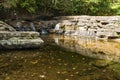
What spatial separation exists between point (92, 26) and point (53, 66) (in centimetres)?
1138

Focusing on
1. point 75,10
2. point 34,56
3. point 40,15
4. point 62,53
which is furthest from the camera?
point 75,10

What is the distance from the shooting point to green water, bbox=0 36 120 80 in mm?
7125

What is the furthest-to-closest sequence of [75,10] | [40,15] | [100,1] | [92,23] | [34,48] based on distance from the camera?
[100,1] → [75,10] → [40,15] → [92,23] → [34,48]

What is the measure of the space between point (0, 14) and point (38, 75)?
13.1 m

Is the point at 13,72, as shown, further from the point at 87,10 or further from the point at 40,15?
the point at 87,10

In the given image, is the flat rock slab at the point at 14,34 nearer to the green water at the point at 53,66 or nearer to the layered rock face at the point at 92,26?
the green water at the point at 53,66

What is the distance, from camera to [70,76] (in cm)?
717

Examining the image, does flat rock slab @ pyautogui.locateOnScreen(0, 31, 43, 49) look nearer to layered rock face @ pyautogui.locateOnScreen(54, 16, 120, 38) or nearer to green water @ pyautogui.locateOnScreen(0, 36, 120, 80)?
green water @ pyautogui.locateOnScreen(0, 36, 120, 80)

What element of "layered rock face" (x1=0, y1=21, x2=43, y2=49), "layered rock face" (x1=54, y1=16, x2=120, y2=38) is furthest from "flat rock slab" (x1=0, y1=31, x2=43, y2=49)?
"layered rock face" (x1=54, y1=16, x2=120, y2=38)

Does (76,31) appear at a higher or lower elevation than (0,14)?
lower

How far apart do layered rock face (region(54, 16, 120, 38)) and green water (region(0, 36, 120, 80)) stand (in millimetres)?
7737

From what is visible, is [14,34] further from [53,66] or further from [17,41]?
Answer: [53,66]

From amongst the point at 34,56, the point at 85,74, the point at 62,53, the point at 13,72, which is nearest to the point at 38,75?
the point at 13,72

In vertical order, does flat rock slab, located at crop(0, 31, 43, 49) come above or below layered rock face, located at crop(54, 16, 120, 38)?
above
